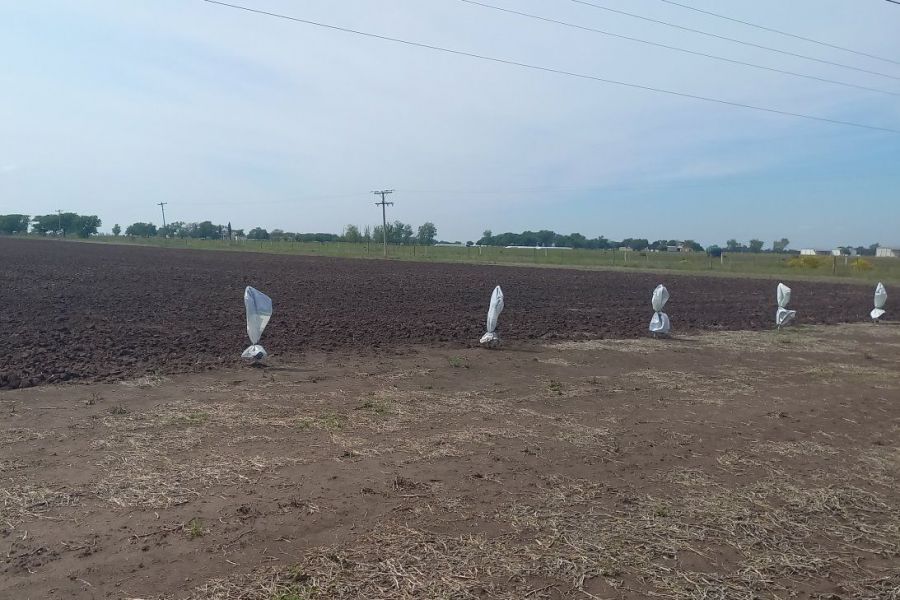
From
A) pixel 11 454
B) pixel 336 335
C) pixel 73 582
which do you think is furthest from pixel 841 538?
pixel 336 335

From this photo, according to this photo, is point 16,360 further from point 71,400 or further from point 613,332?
point 613,332

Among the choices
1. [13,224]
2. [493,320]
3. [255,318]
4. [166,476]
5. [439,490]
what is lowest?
[439,490]

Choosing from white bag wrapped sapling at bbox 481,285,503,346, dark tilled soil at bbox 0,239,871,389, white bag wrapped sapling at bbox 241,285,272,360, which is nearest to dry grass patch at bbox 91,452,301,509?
dark tilled soil at bbox 0,239,871,389

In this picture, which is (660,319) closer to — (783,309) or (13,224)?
(783,309)

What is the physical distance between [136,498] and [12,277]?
25809mm

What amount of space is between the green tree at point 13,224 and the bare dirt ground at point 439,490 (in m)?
165

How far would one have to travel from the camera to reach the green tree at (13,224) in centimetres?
14300

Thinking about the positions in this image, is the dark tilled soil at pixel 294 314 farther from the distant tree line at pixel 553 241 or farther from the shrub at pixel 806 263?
the distant tree line at pixel 553 241

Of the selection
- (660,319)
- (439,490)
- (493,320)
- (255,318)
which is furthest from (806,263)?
(439,490)

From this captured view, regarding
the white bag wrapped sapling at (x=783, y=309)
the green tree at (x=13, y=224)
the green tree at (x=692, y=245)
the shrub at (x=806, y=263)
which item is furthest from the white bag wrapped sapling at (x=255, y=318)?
the green tree at (x=13, y=224)

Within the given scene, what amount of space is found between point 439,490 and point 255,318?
235 inches

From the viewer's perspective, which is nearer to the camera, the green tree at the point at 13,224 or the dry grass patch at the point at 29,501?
the dry grass patch at the point at 29,501

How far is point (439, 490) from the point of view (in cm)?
521

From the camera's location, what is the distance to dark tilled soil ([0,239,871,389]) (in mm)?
10344
